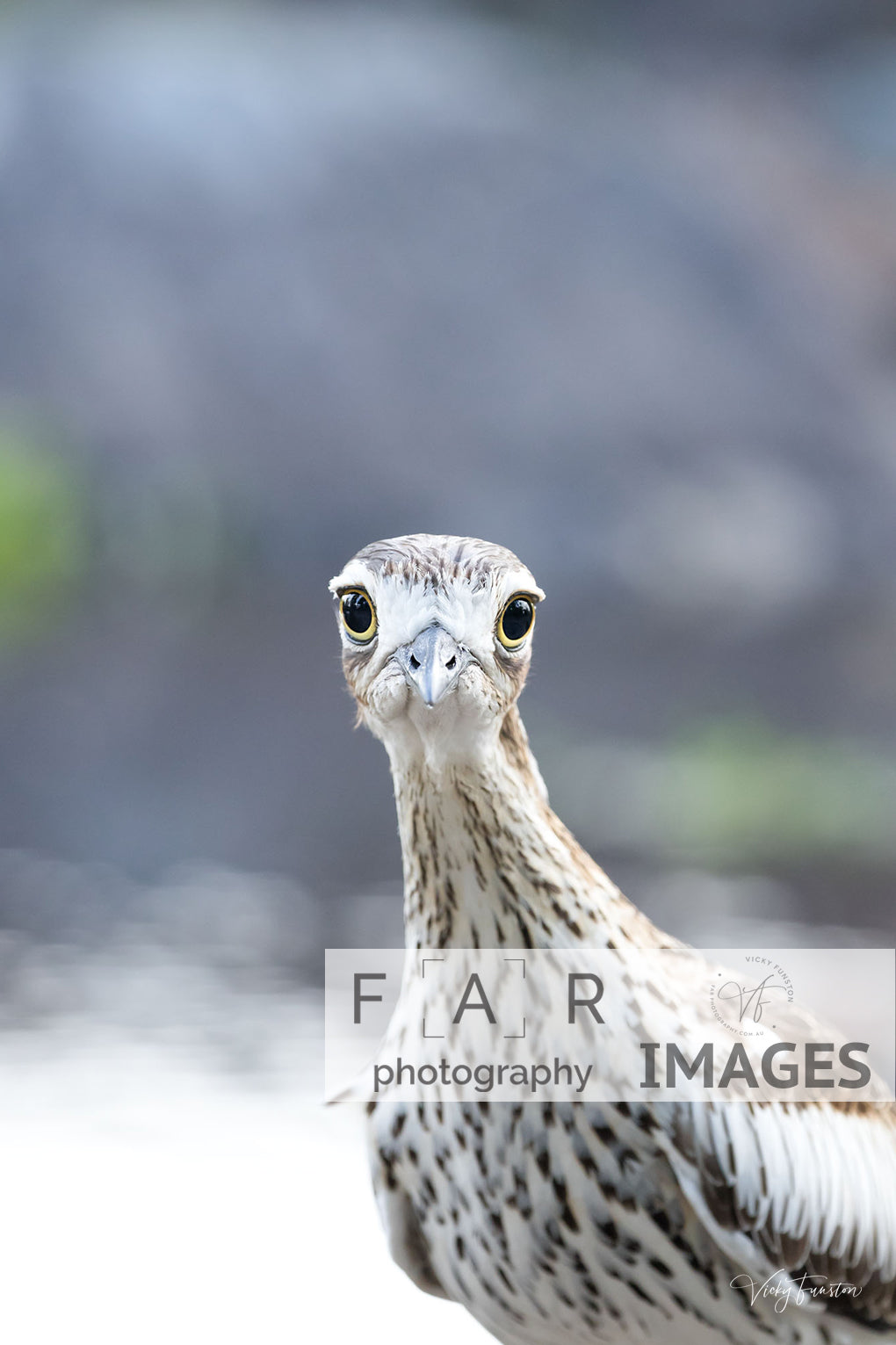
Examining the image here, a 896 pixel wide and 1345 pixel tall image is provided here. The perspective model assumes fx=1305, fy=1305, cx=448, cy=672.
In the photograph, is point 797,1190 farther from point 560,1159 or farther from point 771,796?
point 771,796

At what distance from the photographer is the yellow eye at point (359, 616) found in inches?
23.5

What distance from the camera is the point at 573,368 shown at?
3023 mm

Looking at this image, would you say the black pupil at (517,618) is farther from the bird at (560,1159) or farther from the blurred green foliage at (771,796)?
the blurred green foliage at (771,796)

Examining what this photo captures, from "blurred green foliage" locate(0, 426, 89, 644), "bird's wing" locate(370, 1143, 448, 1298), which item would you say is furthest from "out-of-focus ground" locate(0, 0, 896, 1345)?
"bird's wing" locate(370, 1143, 448, 1298)

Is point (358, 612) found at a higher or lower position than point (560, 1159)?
higher

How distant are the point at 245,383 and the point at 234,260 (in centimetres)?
28

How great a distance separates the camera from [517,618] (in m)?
0.60

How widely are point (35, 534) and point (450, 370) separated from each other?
3.38 feet

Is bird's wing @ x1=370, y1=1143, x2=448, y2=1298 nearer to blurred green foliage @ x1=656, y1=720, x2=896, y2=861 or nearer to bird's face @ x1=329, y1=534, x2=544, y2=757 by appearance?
bird's face @ x1=329, y1=534, x2=544, y2=757

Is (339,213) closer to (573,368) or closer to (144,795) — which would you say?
(573,368)

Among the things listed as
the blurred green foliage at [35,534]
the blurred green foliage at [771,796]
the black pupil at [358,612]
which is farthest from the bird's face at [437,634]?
the blurred green foliage at [35,534]

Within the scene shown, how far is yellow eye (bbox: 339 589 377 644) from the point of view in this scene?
1.96 feet

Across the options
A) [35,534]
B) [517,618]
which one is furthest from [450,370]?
[517,618]

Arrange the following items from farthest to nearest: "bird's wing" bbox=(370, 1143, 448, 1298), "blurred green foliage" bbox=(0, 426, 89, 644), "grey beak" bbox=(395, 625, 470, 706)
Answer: "blurred green foliage" bbox=(0, 426, 89, 644), "bird's wing" bbox=(370, 1143, 448, 1298), "grey beak" bbox=(395, 625, 470, 706)
